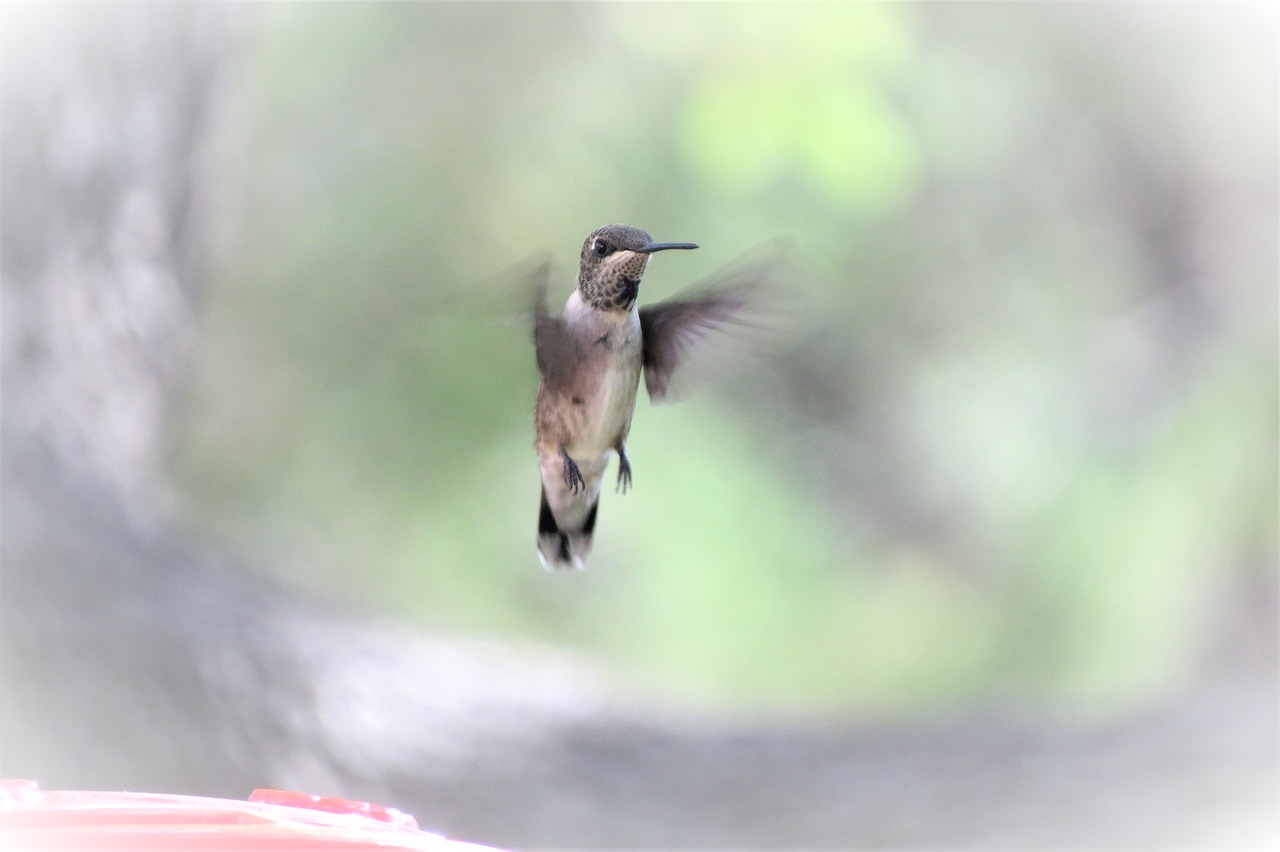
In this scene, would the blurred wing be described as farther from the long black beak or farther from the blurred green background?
Result: the blurred green background

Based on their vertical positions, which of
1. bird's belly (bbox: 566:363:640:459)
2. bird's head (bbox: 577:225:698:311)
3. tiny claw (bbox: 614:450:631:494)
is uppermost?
bird's head (bbox: 577:225:698:311)

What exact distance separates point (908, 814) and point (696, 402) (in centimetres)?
211

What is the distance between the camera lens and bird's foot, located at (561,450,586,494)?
170 cm

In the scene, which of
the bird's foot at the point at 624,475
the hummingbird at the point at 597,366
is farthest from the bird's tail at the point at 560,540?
the bird's foot at the point at 624,475

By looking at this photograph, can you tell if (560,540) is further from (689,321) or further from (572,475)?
(689,321)

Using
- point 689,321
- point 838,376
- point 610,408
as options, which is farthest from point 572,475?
point 838,376

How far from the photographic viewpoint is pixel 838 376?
5625 millimetres

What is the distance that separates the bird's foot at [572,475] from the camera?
5.57ft

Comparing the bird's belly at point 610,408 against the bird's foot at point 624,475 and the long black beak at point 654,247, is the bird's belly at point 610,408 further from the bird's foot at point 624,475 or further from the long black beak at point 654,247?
the long black beak at point 654,247

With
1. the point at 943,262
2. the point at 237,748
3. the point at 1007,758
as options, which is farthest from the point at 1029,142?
the point at 237,748

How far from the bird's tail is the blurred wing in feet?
0.83

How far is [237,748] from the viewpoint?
274cm

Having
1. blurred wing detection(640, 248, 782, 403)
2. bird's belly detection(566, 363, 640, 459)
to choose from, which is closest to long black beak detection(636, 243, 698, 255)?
blurred wing detection(640, 248, 782, 403)

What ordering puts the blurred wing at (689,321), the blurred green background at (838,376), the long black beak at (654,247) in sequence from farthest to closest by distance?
the blurred green background at (838,376), the blurred wing at (689,321), the long black beak at (654,247)
